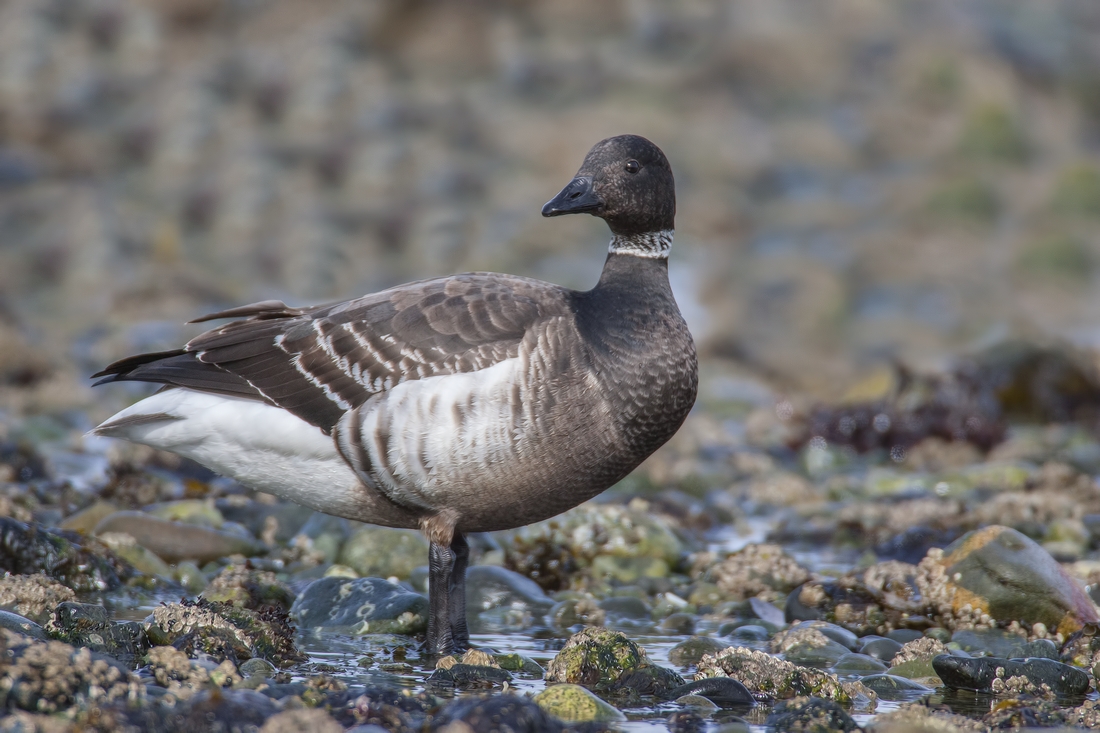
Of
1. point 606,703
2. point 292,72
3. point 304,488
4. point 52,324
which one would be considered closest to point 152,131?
point 292,72

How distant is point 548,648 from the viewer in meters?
6.47

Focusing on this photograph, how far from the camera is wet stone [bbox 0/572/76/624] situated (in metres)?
5.86

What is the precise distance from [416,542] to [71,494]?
2888 millimetres

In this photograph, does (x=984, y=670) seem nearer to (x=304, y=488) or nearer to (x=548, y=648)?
(x=548, y=648)

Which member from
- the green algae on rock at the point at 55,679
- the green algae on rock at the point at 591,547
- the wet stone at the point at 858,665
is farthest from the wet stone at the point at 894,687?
the green algae on rock at the point at 55,679

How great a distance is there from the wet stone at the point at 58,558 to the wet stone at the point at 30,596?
0.46m

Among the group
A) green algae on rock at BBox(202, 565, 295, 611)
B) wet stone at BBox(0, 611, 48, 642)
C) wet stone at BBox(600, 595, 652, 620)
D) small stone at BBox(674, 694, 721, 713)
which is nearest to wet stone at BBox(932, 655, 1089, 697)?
small stone at BBox(674, 694, 721, 713)

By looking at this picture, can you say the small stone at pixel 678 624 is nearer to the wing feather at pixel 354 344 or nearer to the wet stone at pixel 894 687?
the wet stone at pixel 894 687

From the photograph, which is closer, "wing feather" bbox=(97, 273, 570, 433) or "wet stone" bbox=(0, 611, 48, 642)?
"wet stone" bbox=(0, 611, 48, 642)

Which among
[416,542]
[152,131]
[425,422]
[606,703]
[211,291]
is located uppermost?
[152,131]

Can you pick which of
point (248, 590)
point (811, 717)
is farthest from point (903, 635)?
point (248, 590)

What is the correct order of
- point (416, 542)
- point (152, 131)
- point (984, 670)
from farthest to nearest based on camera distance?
point (152, 131) → point (416, 542) → point (984, 670)

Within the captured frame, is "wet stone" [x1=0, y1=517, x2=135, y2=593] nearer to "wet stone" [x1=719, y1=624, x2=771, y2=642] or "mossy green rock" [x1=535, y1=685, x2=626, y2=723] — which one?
"mossy green rock" [x1=535, y1=685, x2=626, y2=723]

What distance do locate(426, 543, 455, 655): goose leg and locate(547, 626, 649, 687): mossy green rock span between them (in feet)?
2.69
